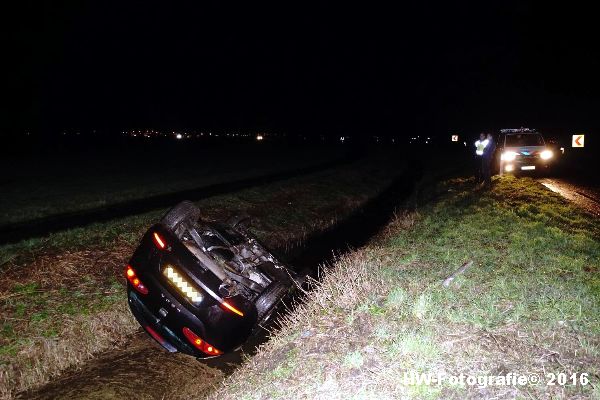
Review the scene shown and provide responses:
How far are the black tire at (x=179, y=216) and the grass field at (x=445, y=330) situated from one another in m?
1.94

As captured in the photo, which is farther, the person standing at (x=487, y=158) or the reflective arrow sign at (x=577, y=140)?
the reflective arrow sign at (x=577, y=140)

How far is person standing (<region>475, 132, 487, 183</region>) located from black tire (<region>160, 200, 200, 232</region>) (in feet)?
38.2

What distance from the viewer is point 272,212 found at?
1531cm

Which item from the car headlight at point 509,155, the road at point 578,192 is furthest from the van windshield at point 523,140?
the road at point 578,192

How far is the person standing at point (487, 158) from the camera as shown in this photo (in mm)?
14727

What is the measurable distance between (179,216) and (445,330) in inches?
142

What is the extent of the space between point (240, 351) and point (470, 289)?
3459 mm

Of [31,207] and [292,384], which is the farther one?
[31,207]

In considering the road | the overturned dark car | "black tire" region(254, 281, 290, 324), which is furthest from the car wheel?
the road

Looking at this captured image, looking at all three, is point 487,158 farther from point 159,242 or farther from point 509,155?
point 159,242

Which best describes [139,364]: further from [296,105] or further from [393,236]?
[296,105]

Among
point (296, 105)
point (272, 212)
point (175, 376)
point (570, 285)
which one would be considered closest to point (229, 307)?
point (175, 376)

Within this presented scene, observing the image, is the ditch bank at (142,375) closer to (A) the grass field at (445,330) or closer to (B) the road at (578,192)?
(A) the grass field at (445,330)

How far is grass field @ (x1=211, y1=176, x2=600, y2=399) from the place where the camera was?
3.96m
